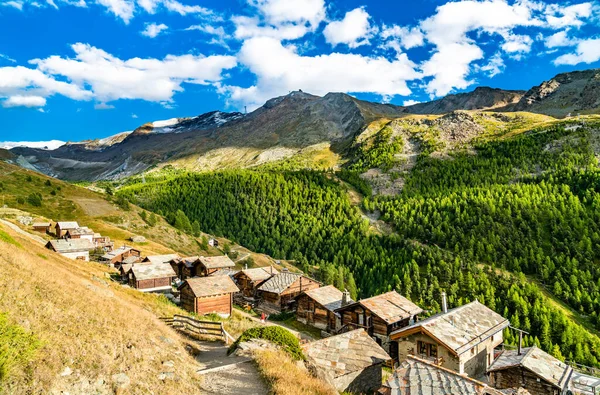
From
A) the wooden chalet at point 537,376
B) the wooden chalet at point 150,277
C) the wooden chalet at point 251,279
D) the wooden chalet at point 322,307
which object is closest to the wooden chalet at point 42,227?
the wooden chalet at point 150,277

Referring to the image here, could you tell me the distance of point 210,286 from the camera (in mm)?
49188

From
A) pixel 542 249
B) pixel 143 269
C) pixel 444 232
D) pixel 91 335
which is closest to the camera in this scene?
pixel 91 335

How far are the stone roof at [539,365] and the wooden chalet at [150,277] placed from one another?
167 feet

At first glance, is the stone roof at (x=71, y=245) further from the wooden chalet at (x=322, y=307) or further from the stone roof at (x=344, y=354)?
the stone roof at (x=344, y=354)

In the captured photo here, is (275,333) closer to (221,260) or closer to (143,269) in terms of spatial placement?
(143,269)

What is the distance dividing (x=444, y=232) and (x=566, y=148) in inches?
3638

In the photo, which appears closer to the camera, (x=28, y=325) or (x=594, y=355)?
(x=28, y=325)

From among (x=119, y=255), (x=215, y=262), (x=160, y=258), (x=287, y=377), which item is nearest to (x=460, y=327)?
(x=287, y=377)

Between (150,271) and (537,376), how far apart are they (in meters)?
55.4

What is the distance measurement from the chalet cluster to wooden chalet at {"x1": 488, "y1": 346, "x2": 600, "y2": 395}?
72.5 metres

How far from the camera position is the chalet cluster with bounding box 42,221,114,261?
71.3m

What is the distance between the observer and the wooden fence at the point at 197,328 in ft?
96.0

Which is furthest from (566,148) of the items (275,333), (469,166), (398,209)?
(275,333)

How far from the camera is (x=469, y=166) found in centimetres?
19262
